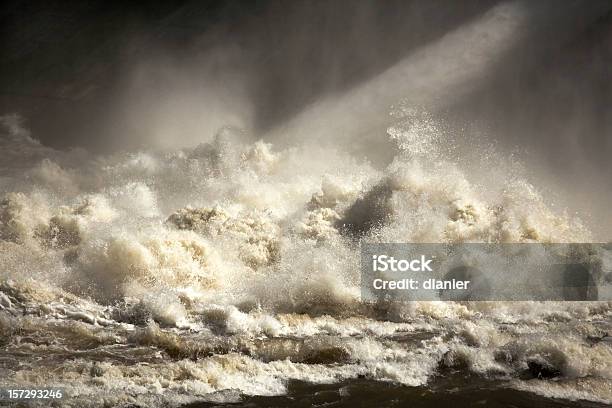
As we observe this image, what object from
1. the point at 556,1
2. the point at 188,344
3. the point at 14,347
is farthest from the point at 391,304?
the point at 556,1

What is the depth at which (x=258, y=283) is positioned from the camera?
7496 mm

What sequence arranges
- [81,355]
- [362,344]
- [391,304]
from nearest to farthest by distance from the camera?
1. [81,355]
2. [362,344]
3. [391,304]

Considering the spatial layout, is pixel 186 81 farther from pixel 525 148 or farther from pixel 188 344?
pixel 188 344

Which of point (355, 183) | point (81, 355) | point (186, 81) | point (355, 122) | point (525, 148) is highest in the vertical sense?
point (186, 81)

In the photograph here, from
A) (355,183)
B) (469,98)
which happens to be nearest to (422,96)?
(469,98)

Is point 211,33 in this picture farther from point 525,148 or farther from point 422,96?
point 525,148

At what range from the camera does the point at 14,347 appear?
18.7 feet

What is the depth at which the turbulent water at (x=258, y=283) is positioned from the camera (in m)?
5.43

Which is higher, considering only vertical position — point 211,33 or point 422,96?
point 211,33

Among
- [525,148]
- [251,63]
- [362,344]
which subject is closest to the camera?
[362,344]

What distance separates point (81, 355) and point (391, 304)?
3.67 meters

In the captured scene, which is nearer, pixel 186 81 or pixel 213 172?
pixel 213 172

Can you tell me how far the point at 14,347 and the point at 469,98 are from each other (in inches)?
372

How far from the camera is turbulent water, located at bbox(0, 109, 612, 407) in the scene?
543 centimetres
